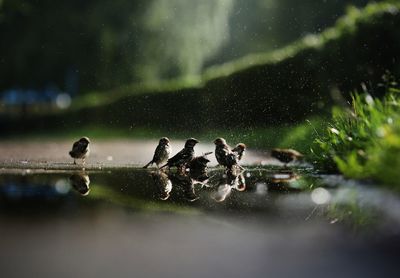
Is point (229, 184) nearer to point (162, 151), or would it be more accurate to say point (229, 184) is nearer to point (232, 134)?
point (162, 151)

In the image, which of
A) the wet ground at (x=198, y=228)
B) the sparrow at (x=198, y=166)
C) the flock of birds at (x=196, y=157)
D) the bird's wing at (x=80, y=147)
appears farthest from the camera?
the bird's wing at (x=80, y=147)

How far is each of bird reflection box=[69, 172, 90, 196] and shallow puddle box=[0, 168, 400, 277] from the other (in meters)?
0.03

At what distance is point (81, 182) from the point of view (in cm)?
1028

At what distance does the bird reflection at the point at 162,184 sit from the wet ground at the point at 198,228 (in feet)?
0.05

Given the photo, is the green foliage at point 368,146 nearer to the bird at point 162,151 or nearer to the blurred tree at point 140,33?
the bird at point 162,151

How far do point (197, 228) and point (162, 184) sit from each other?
13.3 ft

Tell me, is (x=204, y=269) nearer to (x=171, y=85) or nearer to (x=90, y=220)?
(x=90, y=220)

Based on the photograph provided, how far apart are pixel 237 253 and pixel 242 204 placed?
2857mm

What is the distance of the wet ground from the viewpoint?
15.4 ft

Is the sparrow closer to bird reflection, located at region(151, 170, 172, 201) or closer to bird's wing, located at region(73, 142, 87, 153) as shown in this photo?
bird reflection, located at region(151, 170, 172, 201)

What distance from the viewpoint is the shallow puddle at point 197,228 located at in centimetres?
471

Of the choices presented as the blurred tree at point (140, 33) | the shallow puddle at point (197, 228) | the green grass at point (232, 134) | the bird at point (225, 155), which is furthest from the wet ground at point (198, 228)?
the blurred tree at point (140, 33)

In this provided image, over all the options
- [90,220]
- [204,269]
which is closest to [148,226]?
[90,220]

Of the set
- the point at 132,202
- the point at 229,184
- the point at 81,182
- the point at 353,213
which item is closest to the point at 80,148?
the point at 81,182
